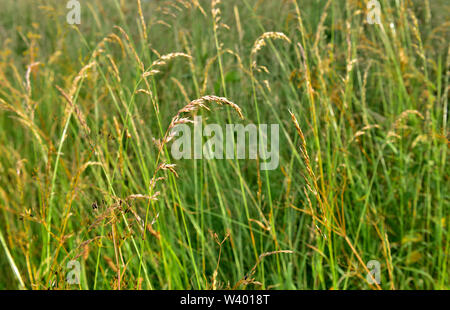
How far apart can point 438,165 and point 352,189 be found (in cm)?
33

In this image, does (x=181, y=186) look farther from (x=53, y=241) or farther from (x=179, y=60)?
(x=179, y=60)
